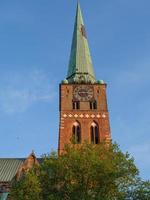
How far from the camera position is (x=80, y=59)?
200 ft

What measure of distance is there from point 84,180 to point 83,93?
25.9 meters

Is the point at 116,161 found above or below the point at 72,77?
below

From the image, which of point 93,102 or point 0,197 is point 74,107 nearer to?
point 93,102

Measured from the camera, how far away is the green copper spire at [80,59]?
58.0m

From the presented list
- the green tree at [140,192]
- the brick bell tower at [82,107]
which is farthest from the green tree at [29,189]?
the brick bell tower at [82,107]

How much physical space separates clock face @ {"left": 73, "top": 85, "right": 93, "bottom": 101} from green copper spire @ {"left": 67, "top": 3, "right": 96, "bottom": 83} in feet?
4.82

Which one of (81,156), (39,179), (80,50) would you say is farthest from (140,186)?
(80,50)

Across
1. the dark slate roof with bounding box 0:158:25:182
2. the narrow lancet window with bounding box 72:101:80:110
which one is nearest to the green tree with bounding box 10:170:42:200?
the dark slate roof with bounding box 0:158:25:182

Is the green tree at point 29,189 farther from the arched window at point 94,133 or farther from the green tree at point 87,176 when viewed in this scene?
the arched window at point 94,133

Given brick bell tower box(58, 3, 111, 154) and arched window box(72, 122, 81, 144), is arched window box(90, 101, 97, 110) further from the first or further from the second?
arched window box(72, 122, 81, 144)

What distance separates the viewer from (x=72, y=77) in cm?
5853

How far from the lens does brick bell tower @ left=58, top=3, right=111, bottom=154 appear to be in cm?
5066

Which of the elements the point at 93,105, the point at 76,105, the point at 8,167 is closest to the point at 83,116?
the point at 76,105

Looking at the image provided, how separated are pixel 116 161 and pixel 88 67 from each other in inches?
1227
